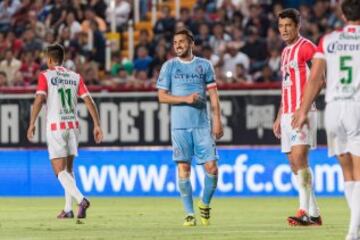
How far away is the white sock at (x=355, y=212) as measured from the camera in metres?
12.0

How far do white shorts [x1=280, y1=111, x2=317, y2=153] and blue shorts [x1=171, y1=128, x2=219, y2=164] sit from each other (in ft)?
2.68

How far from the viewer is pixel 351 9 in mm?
12125

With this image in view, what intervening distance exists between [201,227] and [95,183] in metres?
10.0

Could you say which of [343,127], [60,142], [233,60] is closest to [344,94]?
[343,127]

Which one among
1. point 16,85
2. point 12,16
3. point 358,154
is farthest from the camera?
point 12,16

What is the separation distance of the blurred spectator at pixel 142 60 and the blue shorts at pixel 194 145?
1176cm

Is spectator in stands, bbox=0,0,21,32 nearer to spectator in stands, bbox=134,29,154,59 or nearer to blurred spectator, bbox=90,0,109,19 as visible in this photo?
blurred spectator, bbox=90,0,109,19

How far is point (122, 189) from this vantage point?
24891mm

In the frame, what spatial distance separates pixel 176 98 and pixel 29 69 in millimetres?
12523

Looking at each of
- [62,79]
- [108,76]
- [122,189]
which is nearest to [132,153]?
[122,189]

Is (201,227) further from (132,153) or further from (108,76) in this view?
(108,76)

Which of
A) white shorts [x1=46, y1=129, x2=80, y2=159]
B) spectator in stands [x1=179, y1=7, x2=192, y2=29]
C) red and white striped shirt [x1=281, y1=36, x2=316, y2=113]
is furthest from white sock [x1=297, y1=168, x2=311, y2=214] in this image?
spectator in stands [x1=179, y1=7, x2=192, y2=29]

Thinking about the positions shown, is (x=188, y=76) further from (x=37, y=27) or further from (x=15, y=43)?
(x=37, y=27)

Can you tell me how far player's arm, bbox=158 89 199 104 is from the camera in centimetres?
1571
